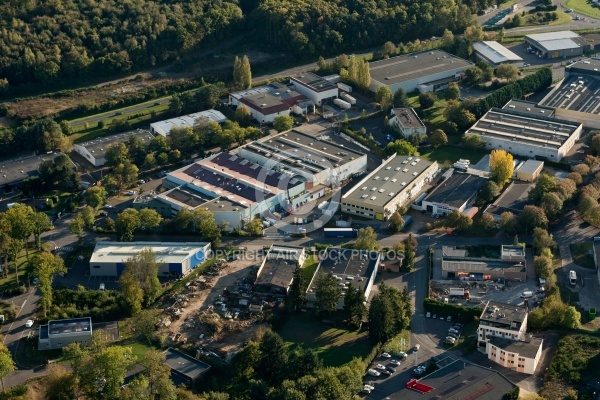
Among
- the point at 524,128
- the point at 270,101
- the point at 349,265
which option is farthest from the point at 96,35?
the point at 349,265

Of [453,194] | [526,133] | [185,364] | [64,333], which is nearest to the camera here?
[185,364]

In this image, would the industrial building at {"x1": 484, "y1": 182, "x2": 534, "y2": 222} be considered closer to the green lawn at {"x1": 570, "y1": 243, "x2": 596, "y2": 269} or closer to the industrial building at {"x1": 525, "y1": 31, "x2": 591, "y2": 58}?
the green lawn at {"x1": 570, "y1": 243, "x2": 596, "y2": 269}

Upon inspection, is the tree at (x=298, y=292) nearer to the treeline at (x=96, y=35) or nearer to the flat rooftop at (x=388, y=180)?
the flat rooftop at (x=388, y=180)

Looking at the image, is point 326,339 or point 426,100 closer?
point 326,339

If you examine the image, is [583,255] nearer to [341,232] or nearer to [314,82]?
[341,232]

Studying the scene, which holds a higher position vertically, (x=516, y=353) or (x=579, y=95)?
(x=579, y=95)
